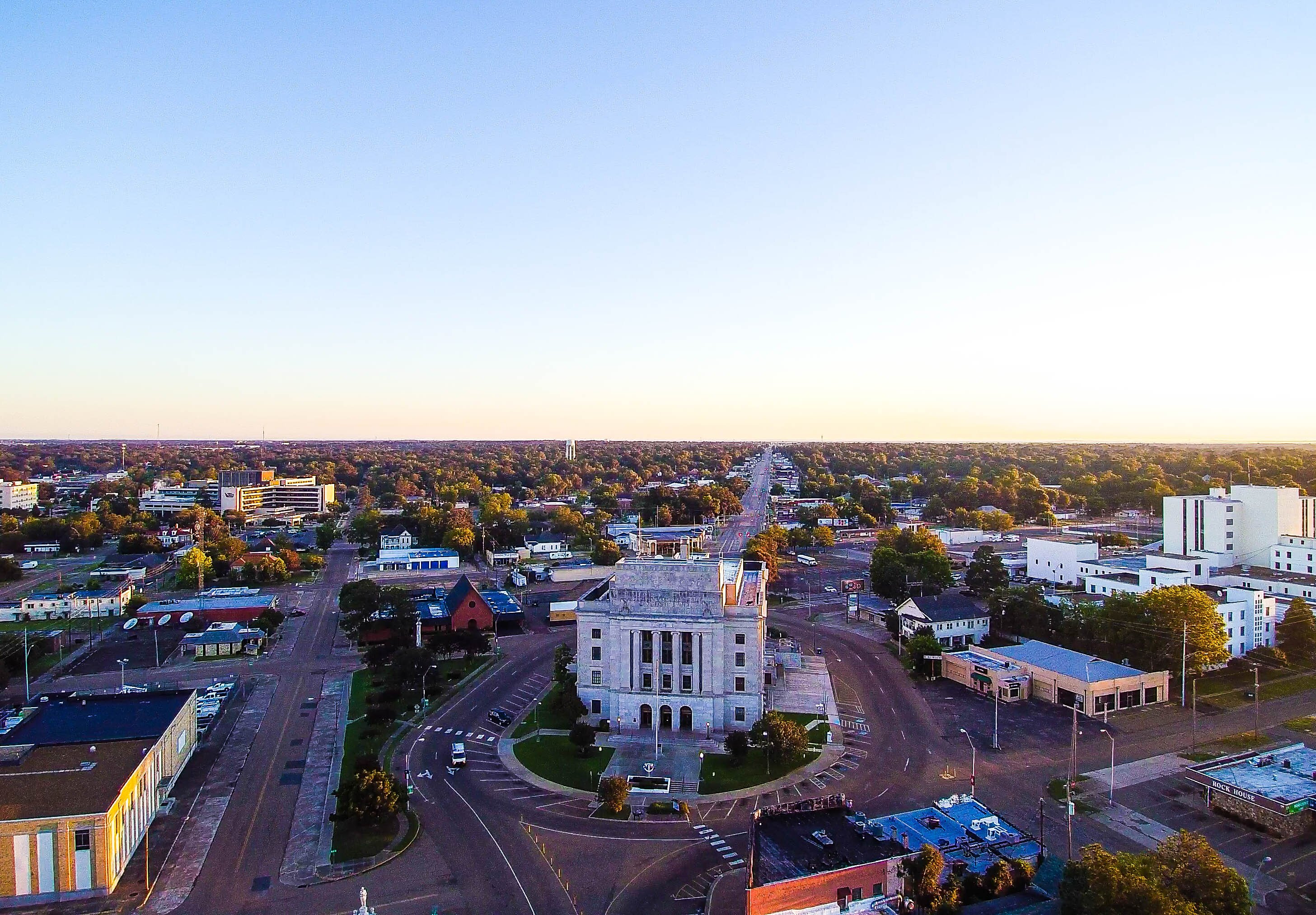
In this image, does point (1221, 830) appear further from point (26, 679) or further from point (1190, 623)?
point (26, 679)

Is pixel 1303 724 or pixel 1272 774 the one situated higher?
pixel 1272 774

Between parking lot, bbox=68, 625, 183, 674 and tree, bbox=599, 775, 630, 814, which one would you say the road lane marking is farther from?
parking lot, bbox=68, 625, 183, 674

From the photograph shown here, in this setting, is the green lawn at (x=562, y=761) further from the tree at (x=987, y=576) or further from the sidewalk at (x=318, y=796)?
the tree at (x=987, y=576)

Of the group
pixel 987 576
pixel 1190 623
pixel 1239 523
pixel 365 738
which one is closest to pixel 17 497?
pixel 365 738

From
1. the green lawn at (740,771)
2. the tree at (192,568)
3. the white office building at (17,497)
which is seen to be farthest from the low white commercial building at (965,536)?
the white office building at (17,497)

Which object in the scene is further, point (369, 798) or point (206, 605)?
point (206, 605)
